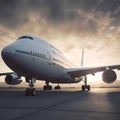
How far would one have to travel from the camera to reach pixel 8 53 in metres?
15.6

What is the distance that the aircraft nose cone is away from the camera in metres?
15.6

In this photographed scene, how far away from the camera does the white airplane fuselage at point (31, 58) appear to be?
52.4ft

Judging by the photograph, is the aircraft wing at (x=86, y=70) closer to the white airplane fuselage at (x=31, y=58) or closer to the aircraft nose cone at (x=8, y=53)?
the white airplane fuselage at (x=31, y=58)

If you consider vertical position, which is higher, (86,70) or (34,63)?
(86,70)

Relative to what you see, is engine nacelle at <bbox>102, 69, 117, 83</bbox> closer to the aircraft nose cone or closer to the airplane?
the airplane

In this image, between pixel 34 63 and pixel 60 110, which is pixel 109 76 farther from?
pixel 60 110

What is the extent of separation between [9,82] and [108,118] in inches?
839

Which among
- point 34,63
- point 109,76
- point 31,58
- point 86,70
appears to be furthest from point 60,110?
point 86,70

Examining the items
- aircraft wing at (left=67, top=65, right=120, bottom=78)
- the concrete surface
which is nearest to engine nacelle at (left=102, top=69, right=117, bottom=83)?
aircraft wing at (left=67, top=65, right=120, bottom=78)

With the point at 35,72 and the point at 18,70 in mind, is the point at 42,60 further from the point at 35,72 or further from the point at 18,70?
the point at 18,70

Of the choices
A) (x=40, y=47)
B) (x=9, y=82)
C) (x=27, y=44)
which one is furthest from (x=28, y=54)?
(x=9, y=82)

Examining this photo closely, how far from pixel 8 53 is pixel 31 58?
88.1 inches

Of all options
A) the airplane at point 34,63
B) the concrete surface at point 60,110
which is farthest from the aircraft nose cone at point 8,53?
the concrete surface at point 60,110

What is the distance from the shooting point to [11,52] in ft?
51.4
